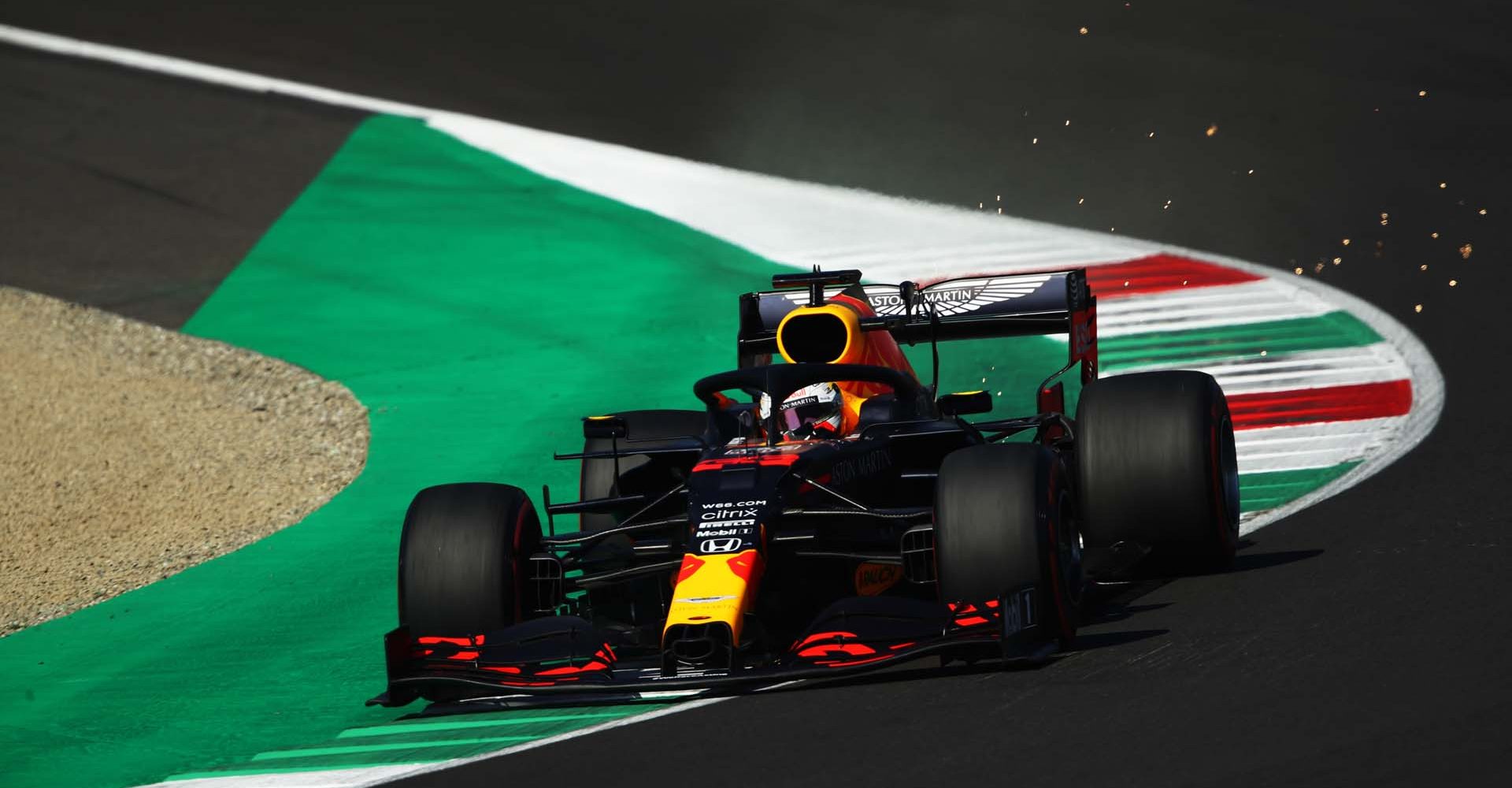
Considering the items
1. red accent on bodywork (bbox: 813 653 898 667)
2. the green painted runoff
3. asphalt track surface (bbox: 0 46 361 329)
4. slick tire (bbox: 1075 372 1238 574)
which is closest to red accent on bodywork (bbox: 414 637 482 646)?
the green painted runoff

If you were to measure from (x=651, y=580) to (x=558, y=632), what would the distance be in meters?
0.85

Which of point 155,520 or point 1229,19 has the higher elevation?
point 1229,19

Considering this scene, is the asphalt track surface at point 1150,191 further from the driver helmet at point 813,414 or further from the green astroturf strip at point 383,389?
the driver helmet at point 813,414

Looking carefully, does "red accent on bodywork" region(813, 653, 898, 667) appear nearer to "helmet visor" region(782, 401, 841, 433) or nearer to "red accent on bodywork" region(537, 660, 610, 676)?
"red accent on bodywork" region(537, 660, 610, 676)

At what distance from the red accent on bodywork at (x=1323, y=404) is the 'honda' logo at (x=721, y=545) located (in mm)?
5402

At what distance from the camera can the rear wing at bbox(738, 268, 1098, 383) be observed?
10.0 meters

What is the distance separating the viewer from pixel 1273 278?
15.0 metres

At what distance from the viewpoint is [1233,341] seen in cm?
1370

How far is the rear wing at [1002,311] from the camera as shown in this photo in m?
10.0

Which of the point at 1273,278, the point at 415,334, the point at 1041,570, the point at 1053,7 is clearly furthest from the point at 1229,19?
the point at 1041,570

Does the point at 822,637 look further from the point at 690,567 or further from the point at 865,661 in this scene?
the point at 690,567

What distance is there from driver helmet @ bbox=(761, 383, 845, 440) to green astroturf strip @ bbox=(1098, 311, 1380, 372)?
5126 mm

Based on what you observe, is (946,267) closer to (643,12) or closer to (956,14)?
(956,14)

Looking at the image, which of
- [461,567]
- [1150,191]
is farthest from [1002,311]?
[1150,191]
